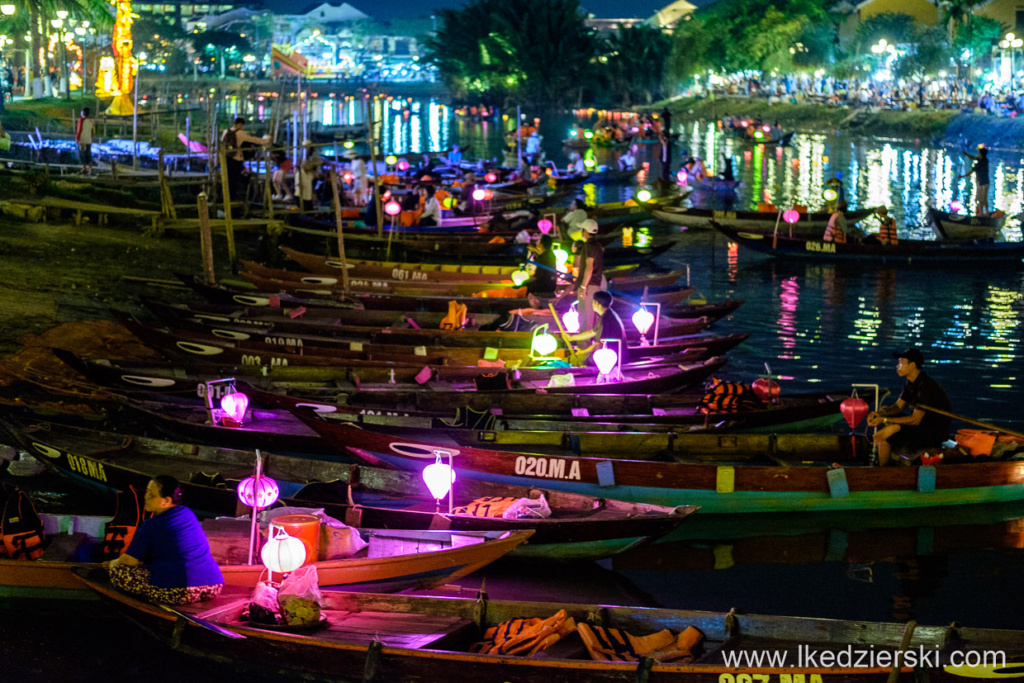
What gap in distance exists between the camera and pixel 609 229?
2469 centimetres

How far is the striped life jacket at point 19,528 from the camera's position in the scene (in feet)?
25.9

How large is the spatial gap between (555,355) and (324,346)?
10.00 feet

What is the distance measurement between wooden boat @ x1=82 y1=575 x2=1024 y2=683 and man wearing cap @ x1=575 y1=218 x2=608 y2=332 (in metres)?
6.21

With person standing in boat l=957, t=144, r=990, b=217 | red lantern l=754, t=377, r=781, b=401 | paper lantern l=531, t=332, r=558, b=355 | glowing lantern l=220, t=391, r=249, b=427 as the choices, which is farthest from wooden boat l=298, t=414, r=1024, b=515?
person standing in boat l=957, t=144, r=990, b=217

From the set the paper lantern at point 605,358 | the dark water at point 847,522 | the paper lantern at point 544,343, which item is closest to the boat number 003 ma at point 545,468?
the dark water at point 847,522

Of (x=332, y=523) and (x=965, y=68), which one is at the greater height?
(x=965, y=68)

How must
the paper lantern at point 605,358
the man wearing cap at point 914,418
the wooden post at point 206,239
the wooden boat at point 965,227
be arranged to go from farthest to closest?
the wooden boat at point 965,227, the wooden post at point 206,239, the paper lantern at point 605,358, the man wearing cap at point 914,418

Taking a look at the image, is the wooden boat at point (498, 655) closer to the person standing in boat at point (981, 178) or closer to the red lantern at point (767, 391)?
the red lantern at point (767, 391)

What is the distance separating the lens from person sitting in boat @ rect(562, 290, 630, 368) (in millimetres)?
12656

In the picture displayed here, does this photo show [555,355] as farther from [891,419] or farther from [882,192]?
[882,192]

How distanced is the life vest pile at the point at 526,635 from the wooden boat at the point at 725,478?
2771 mm

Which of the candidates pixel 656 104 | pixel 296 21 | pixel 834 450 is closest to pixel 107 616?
pixel 834 450

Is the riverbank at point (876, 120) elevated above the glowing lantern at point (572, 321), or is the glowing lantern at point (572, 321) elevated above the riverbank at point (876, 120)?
the riverbank at point (876, 120)

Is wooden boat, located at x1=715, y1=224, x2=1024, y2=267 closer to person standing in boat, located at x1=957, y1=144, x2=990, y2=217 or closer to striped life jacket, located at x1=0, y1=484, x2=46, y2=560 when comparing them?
person standing in boat, located at x1=957, y1=144, x2=990, y2=217
